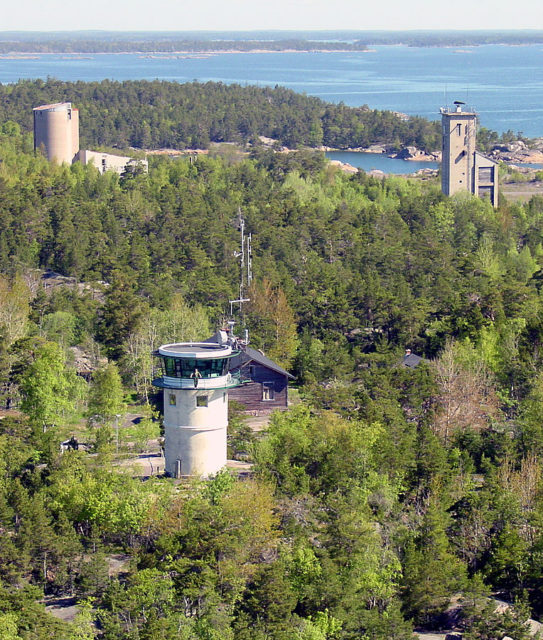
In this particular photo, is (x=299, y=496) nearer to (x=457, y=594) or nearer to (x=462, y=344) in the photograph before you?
(x=457, y=594)

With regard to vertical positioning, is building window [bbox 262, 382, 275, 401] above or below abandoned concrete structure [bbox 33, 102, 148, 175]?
below

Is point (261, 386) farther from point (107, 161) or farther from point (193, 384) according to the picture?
point (107, 161)

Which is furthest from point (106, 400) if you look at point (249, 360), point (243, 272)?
point (243, 272)

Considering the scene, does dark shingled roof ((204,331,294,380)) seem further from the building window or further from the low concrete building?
the low concrete building

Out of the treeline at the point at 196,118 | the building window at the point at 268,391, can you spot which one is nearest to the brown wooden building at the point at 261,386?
the building window at the point at 268,391

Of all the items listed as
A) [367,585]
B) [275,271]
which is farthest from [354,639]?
[275,271]

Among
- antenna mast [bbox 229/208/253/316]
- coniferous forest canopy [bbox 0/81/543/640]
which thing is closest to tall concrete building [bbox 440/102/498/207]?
coniferous forest canopy [bbox 0/81/543/640]
